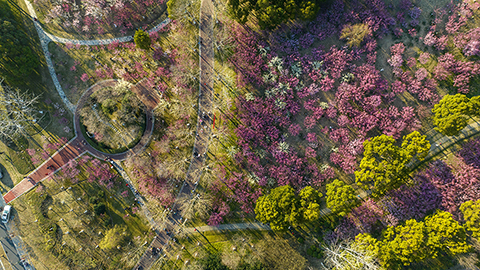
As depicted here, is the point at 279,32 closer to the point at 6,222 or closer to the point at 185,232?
the point at 185,232

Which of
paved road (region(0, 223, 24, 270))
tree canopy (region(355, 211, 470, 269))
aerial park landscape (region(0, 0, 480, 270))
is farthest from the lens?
paved road (region(0, 223, 24, 270))

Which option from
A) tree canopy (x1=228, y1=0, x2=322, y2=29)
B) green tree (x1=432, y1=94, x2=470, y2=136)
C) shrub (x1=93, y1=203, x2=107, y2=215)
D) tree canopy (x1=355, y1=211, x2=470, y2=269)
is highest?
tree canopy (x1=228, y1=0, x2=322, y2=29)

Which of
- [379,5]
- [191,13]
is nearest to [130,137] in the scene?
[191,13]

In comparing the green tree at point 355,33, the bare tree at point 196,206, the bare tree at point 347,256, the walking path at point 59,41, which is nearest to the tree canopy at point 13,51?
the walking path at point 59,41

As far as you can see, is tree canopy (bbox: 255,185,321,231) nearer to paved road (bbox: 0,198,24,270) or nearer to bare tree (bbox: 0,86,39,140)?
bare tree (bbox: 0,86,39,140)

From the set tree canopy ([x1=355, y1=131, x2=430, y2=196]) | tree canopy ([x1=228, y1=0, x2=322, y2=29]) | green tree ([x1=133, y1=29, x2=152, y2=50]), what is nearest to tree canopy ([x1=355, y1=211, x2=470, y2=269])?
tree canopy ([x1=355, y1=131, x2=430, y2=196])

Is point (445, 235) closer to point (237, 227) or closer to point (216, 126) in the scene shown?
point (237, 227)
